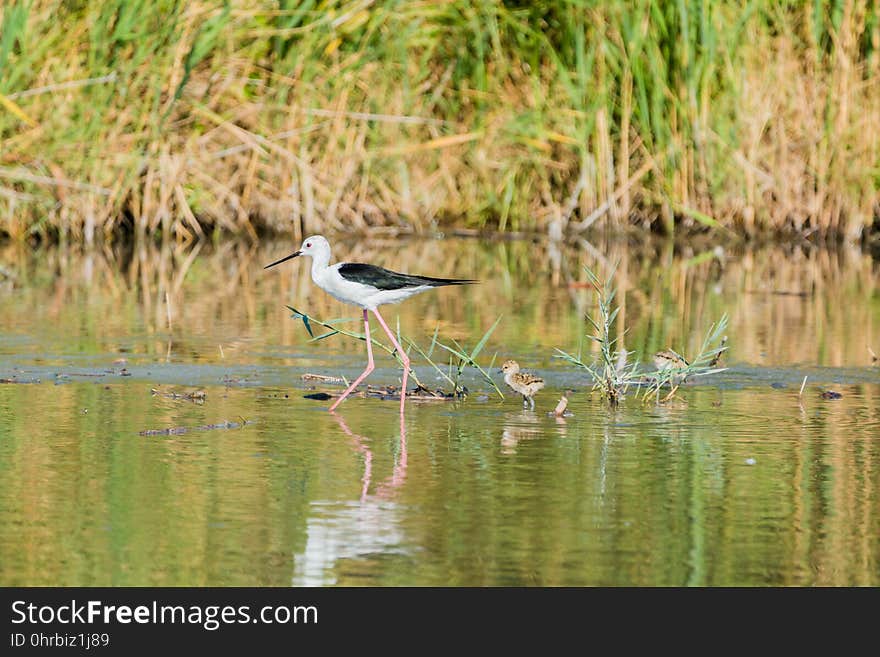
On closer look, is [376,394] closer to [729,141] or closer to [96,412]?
[96,412]

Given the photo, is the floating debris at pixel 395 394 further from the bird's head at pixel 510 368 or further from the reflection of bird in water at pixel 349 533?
the reflection of bird in water at pixel 349 533

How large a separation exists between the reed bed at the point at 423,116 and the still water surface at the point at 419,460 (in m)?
4.52

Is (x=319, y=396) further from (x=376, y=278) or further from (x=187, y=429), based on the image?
(x=187, y=429)

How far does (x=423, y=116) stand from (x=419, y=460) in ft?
42.7

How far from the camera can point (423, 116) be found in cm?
1994

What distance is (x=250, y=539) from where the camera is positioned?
231 inches

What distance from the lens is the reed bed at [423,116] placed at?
1727 centimetres

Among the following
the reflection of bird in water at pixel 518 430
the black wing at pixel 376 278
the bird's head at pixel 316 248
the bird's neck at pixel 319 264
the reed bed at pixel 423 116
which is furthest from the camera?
the reed bed at pixel 423 116

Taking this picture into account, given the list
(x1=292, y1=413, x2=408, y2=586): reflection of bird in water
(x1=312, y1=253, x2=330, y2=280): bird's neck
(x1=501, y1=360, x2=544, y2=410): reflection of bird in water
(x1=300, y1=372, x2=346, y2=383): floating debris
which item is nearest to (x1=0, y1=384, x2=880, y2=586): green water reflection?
(x1=292, y1=413, x2=408, y2=586): reflection of bird in water

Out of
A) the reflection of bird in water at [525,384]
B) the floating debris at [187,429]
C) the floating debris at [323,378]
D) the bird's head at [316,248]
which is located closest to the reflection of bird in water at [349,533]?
the floating debris at [187,429]

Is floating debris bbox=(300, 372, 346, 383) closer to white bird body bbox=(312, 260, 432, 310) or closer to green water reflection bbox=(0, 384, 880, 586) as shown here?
white bird body bbox=(312, 260, 432, 310)

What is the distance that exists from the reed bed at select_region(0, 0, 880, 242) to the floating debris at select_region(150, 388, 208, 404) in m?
8.35
